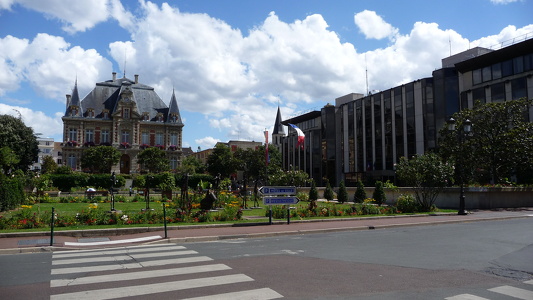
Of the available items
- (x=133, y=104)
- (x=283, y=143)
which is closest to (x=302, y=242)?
(x=133, y=104)

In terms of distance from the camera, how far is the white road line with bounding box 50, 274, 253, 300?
6.28 meters

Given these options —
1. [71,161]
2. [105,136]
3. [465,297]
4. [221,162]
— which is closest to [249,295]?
[465,297]

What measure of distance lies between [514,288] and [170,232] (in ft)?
38.7

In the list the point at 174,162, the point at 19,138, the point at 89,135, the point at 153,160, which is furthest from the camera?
the point at 174,162

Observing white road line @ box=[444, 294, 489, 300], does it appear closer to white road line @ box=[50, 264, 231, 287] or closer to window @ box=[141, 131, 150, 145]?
white road line @ box=[50, 264, 231, 287]

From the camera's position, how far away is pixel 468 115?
110 feet

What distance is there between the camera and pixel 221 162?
258ft

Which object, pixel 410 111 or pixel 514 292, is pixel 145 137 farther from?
pixel 514 292

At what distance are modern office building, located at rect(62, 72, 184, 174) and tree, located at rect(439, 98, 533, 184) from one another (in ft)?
201

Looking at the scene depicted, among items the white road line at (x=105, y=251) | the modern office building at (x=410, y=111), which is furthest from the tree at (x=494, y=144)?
the white road line at (x=105, y=251)

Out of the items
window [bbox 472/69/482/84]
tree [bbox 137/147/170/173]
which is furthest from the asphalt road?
tree [bbox 137/147/170/173]

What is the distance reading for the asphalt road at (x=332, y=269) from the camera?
21.8 ft

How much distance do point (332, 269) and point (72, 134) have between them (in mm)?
79363

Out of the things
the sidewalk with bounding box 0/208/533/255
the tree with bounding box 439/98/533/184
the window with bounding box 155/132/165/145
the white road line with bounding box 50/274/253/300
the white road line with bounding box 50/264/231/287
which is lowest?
the sidewalk with bounding box 0/208/533/255
